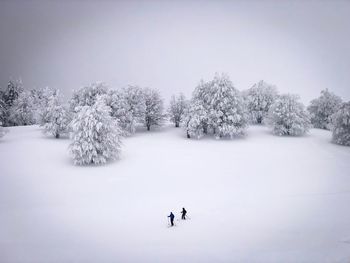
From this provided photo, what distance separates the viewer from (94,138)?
39312 mm

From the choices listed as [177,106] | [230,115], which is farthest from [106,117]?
[177,106]

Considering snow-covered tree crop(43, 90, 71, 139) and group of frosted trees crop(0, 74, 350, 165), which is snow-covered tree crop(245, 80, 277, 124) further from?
snow-covered tree crop(43, 90, 71, 139)

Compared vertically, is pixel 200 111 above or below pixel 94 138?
above

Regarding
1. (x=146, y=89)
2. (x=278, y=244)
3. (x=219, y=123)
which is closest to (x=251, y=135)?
(x=219, y=123)

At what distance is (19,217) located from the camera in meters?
23.7

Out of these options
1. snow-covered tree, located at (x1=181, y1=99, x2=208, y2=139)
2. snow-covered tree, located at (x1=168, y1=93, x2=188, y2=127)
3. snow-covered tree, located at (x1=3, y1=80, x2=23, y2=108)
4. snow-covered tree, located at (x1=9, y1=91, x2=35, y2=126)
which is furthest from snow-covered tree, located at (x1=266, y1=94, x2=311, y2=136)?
snow-covered tree, located at (x1=3, y1=80, x2=23, y2=108)

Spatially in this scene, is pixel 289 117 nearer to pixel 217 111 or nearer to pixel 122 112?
pixel 217 111

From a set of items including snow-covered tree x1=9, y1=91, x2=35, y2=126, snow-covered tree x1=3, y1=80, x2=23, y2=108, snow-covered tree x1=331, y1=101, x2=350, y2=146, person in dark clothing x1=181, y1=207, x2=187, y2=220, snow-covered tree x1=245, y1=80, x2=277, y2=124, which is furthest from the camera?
snow-covered tree x1=3, y1=80, x2=23, y2=108

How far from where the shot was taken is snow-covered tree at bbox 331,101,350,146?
47969mm

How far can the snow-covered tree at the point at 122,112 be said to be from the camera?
55531 millimetres

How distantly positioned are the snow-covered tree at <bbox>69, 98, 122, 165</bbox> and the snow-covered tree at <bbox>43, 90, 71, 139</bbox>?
42.1 ft

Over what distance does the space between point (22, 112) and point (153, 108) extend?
38.3m

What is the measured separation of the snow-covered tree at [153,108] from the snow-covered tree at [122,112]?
16.7ft

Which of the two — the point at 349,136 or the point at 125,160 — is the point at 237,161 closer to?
the point at 125,160
